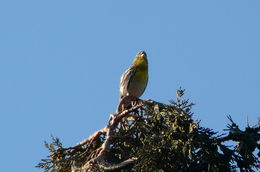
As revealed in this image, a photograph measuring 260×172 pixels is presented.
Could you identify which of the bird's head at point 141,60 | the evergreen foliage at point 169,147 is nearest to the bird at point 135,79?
the bird's head at point 141,60

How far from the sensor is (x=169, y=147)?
7.61 m

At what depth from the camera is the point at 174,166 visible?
25.0 feet

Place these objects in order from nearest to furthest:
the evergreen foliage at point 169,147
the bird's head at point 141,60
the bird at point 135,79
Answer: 1. the evergreen foliage at point 169,147
2. the bird at point 135,79
3. the bird's head at point 141,60

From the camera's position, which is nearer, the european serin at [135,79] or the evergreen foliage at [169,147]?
the evergreen foliage at [169,147]

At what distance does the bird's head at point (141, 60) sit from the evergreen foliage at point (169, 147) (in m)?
3.93

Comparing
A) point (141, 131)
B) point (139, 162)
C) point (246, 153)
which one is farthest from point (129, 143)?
point (246, 153)

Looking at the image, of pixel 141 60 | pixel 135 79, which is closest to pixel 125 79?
pixel 135 79

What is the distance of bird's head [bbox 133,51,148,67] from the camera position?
12.3m

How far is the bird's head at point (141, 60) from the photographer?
40.3 feet

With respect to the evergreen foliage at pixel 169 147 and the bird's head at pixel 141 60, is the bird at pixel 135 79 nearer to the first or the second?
the bird's head at pixel 141 60

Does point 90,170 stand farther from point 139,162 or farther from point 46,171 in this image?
point 46,171

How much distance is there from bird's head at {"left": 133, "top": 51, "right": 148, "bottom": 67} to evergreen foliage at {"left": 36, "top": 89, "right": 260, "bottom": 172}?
393cm

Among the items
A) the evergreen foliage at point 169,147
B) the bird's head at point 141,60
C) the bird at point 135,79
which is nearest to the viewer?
the evergreen foliage at point 169,147

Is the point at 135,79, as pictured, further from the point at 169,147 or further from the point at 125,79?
the point at 169,147
